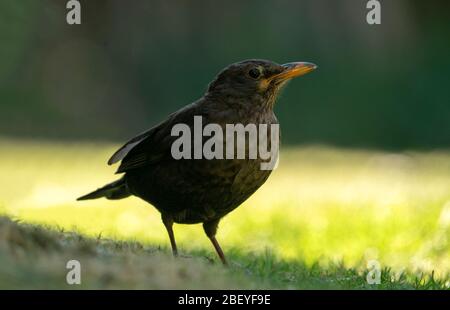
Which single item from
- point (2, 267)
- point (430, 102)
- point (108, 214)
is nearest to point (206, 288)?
point (2, 267)

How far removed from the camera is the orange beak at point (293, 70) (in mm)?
5473

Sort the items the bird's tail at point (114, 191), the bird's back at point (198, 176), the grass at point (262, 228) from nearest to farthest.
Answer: the grass at point (262, 228)
the bird's back at point (198, 176)
the bird's tail at point (114, 191)

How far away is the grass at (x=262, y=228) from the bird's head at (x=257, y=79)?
3.35 ft

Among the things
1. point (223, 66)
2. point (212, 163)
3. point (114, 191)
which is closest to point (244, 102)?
point (212, 163)

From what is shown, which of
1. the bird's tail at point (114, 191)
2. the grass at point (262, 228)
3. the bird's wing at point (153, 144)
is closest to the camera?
the grass at point (262, 228)

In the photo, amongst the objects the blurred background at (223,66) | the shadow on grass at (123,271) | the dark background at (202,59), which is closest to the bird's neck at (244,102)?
the shadow on grass at (123,271)

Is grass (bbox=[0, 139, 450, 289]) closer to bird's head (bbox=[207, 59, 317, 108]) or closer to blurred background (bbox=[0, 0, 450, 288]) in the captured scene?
blurred background (bbox=[0, 0, 450, 288])

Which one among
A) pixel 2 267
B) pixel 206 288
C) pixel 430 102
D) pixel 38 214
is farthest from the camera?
pixel 430 102

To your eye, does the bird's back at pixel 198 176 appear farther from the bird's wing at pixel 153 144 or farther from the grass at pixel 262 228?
the grass at pixel 262 228

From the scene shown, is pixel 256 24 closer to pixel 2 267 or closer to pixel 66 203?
pixel 66 203

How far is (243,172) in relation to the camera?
512cm

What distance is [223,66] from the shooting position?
15.9 metres

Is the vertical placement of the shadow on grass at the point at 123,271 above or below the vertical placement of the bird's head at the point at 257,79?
below

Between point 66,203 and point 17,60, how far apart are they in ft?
20.5
